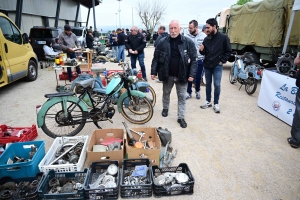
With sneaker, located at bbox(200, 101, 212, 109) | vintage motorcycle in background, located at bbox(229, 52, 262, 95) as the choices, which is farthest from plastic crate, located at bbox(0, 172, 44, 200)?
vintage motorcycle in background, located at bbox(229, 52, 262, 95)

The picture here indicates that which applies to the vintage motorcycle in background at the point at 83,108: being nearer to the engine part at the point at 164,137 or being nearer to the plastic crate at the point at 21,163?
the plastic crate at the point at 21,163

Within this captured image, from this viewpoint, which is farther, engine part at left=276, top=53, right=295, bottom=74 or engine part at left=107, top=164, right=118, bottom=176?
engine part at left=276, top=53, right=295, bottom=74

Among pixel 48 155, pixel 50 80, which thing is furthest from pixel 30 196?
pixel 50 80

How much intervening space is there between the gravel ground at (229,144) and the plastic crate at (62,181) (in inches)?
44.7

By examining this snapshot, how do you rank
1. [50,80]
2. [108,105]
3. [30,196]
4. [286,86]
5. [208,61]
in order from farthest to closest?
[50,80] < [208,61] < [286,86] < [108,105] < [30,196]

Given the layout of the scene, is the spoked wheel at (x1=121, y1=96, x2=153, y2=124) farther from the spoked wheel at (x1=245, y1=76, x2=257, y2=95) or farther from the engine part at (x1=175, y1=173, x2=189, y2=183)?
the spoked wheel at (x1=245, y1=76, x2=257, y2=95)

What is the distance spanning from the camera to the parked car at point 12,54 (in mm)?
5527

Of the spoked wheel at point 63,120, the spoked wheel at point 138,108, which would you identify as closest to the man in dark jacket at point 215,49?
the spoked wheel at point 138,108

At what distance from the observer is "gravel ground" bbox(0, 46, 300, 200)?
8.34 ft

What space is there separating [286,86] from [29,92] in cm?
689

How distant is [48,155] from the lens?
277 cm

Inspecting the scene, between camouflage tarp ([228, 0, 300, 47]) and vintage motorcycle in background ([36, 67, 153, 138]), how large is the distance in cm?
559

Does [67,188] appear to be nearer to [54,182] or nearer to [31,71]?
[54,182]

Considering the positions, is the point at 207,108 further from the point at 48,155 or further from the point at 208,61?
the point at 48,155
